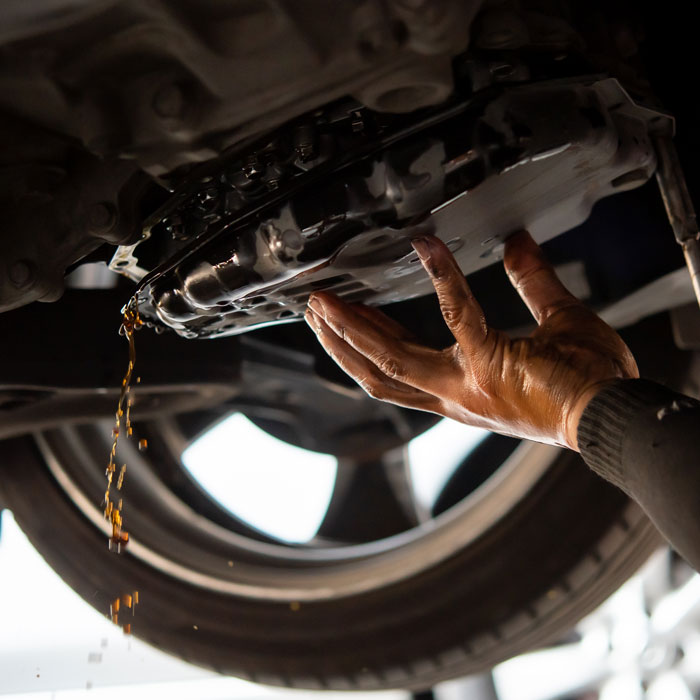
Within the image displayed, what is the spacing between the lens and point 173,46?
0.58 meters

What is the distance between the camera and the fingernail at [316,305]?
0.84 m

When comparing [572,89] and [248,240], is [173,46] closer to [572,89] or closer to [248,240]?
[248,240]

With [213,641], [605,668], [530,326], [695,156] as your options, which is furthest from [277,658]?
[605,668]

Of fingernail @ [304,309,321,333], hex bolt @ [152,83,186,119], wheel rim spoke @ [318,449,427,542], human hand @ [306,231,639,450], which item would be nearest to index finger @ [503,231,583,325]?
human hand @ [306,231,639,450]

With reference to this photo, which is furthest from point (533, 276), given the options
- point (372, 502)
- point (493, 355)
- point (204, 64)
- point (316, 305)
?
point (372, 502)

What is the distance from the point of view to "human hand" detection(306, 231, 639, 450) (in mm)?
723

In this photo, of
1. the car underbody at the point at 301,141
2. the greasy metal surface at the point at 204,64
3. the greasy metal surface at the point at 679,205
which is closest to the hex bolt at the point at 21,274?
the car underbody at the point at 301,141

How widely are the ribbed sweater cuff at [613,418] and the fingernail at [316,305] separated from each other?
0.31 meters

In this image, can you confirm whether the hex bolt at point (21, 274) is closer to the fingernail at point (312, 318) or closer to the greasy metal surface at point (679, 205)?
the fingernail at point (312, 318)

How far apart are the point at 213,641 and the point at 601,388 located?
0.98 m

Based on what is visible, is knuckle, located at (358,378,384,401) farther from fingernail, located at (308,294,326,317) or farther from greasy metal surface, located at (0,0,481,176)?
greasy metal surface, located at (0,0,481,176)

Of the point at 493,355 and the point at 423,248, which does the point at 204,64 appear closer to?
the point at 423,248

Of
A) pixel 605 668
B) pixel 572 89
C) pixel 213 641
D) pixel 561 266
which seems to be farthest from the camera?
pixel 605 668

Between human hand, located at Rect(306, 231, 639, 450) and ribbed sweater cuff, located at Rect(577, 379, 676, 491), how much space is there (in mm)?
21
